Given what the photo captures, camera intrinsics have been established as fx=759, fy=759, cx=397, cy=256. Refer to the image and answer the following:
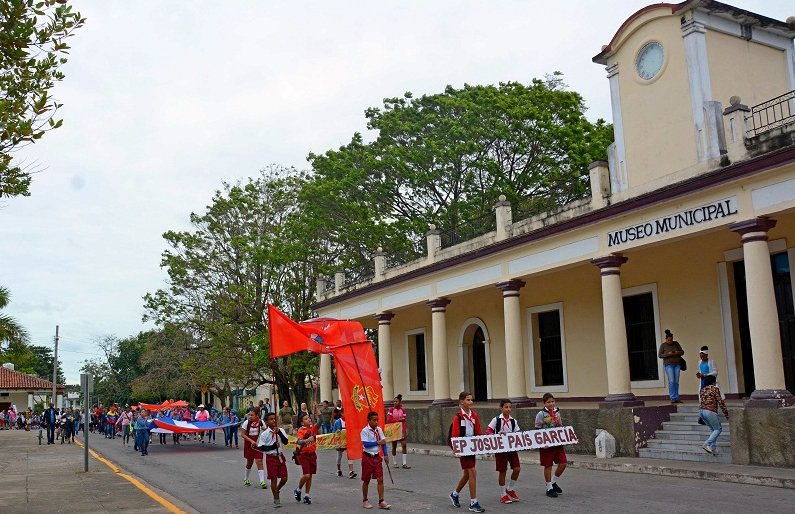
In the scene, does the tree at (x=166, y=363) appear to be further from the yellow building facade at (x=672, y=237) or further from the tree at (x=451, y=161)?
the yellow building facade at (x=672, y=237)

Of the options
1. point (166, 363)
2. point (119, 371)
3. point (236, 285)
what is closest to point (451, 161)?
point (236, 285)

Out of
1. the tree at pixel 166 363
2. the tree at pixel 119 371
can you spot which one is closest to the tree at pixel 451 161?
the tree at pixel 166 363

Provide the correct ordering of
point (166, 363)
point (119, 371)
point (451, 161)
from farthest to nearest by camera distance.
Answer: point (119, 371) → point (166, 363) → point (451, 161)

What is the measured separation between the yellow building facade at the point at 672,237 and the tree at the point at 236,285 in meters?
15.2

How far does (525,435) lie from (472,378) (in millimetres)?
14550

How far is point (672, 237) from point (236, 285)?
25216 millimetres

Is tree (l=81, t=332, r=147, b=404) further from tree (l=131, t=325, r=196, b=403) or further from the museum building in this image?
the museum building

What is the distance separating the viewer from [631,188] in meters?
16.8

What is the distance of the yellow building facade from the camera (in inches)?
555

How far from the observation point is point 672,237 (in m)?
15.5

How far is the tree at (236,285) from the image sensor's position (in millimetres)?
36500

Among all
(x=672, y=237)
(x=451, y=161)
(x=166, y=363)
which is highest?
(x=451, y=161)

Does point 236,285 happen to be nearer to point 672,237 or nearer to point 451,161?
point 451,161

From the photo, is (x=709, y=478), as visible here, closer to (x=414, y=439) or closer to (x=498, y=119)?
(x=414, y=439)
